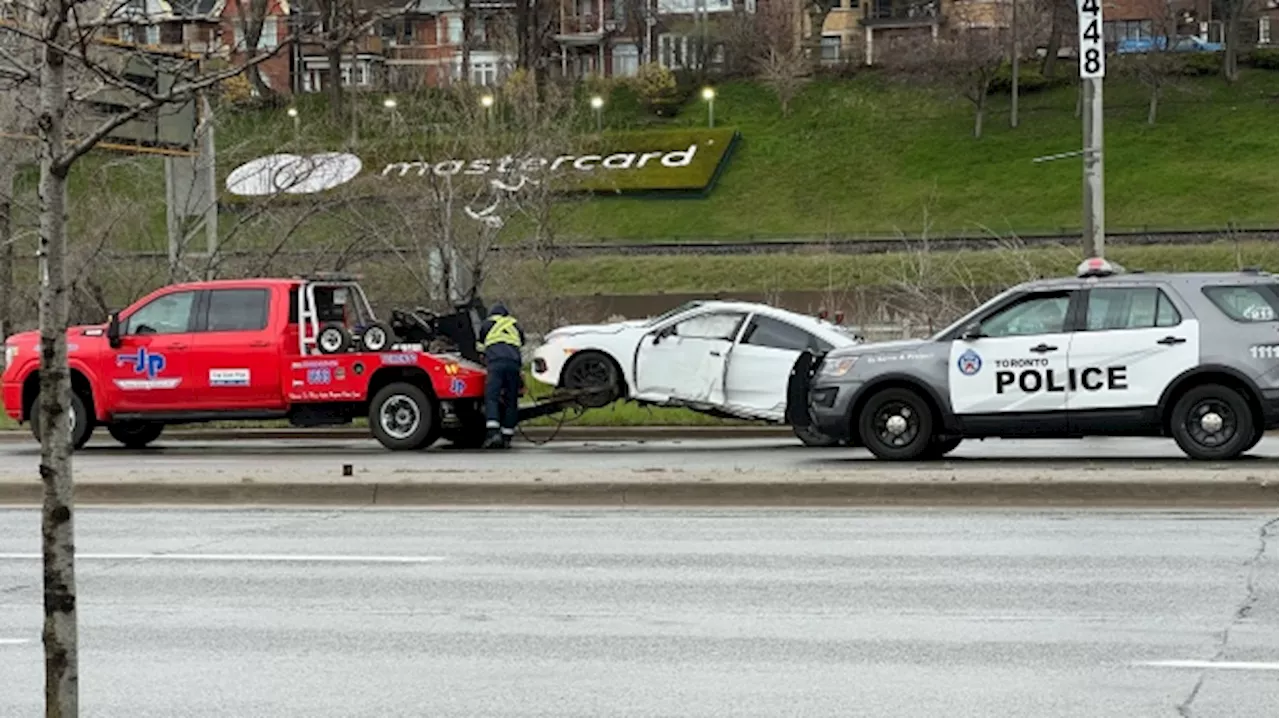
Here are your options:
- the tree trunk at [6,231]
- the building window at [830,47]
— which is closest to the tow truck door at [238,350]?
the tree trunk at [6,231]

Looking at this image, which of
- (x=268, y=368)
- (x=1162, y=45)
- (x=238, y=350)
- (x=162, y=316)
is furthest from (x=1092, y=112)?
(x=1162, y=45)

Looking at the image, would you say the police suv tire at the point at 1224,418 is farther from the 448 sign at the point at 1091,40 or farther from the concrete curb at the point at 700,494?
the 448 sign at the point at 1091,40

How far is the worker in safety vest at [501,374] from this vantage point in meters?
22.3

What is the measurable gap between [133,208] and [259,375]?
1370 cm

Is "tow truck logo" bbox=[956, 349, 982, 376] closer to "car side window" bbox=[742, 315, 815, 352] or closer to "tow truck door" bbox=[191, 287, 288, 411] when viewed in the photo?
"car side window" bbox=[742, 315, 815, 352]

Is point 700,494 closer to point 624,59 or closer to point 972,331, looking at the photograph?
point 972,331

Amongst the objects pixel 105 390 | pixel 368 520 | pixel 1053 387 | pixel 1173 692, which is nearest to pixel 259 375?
pixel 105 390

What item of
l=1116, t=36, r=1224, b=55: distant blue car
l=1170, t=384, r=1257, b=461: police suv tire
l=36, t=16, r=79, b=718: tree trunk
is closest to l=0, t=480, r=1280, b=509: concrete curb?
l=1170, t=384, r=1257, b=461: police suv tire

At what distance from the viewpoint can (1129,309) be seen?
18.6 meters

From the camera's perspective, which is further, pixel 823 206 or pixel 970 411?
pixel 823 206

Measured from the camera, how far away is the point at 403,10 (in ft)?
22.5

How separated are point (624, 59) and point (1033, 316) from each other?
8953cm

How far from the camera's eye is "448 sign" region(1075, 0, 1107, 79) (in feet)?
76.1

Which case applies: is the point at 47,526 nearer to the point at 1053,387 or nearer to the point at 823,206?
the point at 1053,387
